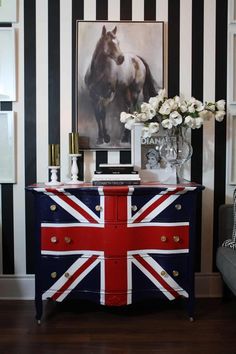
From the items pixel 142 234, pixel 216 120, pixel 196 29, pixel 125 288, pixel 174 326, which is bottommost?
pixel 174 326

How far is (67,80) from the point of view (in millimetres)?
2768

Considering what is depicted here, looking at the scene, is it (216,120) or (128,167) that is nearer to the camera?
(128,167)

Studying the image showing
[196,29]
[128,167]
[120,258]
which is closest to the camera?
[120,258]

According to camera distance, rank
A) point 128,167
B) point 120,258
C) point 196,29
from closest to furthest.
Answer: point 120,258
point 128,167
point 196,29

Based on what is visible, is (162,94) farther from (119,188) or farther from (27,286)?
(27,286)

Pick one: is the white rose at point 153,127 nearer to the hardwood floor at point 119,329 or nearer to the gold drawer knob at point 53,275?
the gold drawer knob at point 53,275

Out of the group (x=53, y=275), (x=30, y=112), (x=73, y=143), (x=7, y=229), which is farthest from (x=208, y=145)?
(x=7, y=229)

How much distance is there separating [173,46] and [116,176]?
1204 millimetres

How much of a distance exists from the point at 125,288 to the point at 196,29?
6.81 feet

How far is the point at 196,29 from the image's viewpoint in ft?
9.08

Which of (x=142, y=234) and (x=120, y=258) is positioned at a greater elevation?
(x=142, y=234)

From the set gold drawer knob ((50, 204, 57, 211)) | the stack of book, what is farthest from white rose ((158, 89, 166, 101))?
gold drawer knob ((50, 204, 57, 211))

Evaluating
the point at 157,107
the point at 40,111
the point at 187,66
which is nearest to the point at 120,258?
the point at 157,107

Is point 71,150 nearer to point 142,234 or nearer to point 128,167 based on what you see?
point 128,167
